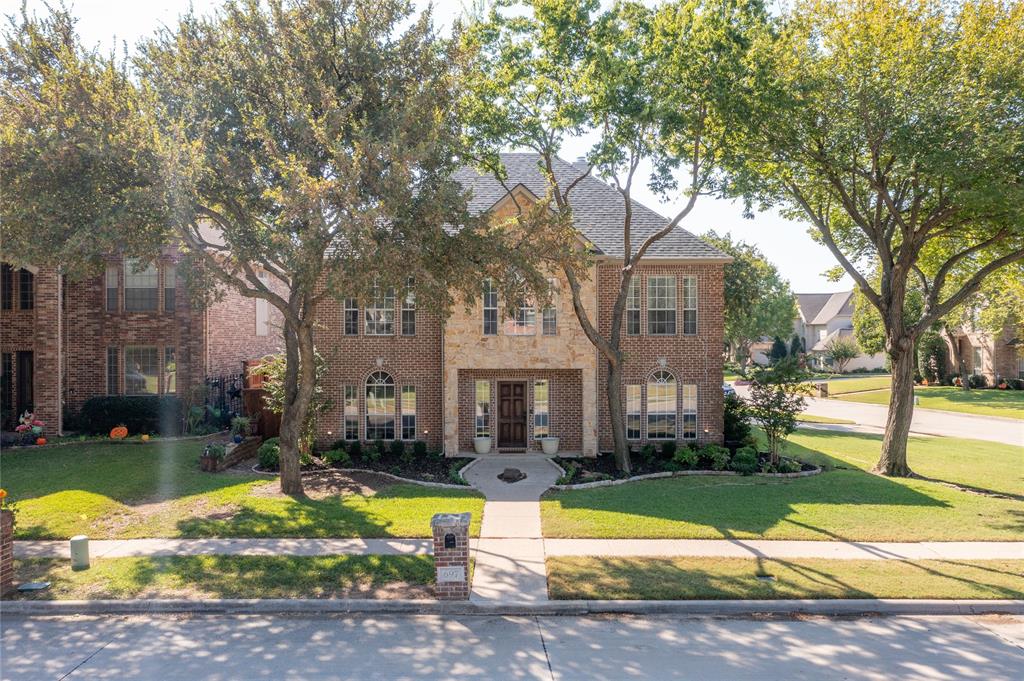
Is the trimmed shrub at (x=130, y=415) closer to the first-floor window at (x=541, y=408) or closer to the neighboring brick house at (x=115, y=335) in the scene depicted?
the neighboring brick house at (x=115, y=335)

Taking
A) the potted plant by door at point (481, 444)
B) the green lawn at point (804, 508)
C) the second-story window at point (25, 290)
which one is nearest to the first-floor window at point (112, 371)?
the second-story window at point (25, 290)

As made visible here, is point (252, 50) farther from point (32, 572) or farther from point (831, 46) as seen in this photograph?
point (831, 46)

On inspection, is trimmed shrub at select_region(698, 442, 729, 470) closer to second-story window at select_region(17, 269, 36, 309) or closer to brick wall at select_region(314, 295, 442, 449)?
brick wall at select_region(314, 295, 442, 449)

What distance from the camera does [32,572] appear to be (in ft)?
30.2

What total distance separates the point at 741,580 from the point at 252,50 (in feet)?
41.3

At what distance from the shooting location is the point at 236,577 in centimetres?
896

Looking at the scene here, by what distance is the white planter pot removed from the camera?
18.5m

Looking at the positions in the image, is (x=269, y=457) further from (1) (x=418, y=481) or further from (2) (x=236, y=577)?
(2) (x=236, y=577)

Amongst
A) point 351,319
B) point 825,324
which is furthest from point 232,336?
point 825,324

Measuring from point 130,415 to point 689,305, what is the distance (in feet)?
60.2

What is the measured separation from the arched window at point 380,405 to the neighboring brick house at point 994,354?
43112 millimetres

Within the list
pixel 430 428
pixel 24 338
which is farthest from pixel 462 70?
pixel 24 338

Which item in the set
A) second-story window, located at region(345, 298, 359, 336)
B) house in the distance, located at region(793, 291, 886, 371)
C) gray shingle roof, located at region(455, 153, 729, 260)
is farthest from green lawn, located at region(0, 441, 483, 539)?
house in the distance, located at region(793, 291, 886, 371)

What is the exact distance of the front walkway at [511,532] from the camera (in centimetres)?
877
